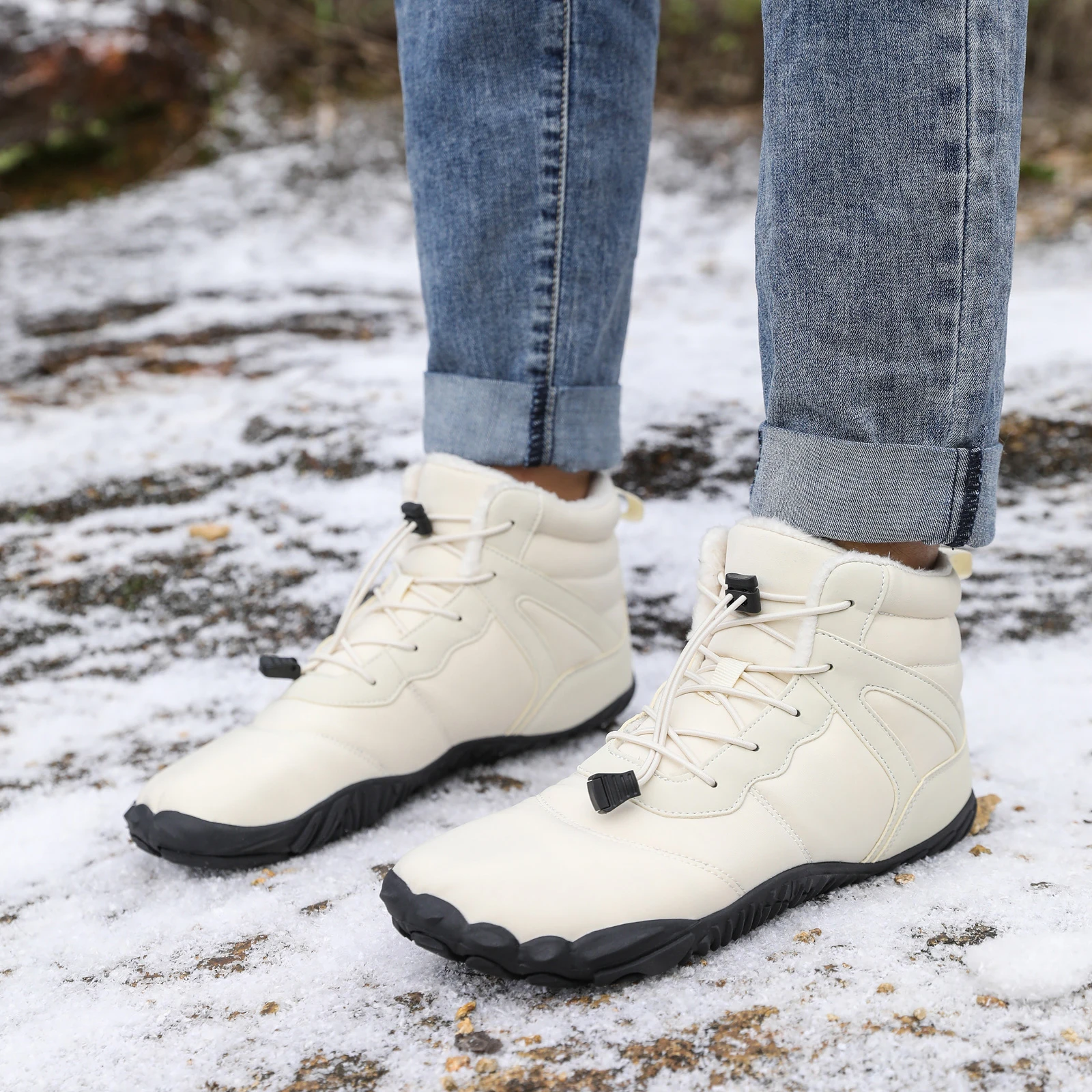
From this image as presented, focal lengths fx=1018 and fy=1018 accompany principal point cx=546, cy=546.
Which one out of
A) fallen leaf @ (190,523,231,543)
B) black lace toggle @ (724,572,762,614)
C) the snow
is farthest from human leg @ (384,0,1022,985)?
fallen leaf @ (190,523,231,543)

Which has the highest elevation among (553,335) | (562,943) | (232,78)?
(232,78)

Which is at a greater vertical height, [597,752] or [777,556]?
[777,556]

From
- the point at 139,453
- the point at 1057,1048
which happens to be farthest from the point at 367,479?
the point at 1057,1048

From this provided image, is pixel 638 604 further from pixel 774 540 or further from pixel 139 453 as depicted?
pixel 139 453

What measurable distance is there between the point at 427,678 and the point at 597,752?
254 mm

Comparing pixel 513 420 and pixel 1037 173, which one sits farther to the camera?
pixel 1037 173

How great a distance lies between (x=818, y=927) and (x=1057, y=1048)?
200 millimetres

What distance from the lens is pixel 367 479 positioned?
6.41ft

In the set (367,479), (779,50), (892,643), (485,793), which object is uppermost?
(779,50)

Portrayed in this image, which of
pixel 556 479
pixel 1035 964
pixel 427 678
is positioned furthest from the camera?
pixel 556 479

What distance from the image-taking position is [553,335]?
112 cm

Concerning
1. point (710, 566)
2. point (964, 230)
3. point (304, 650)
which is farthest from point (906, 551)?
point (304, 650)

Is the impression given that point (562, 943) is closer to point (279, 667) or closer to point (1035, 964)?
point (1035, 964)

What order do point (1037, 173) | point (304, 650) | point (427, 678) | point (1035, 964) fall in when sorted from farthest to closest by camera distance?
point (1037, 173)
point (304, 650)
point (427, 678)
point (1035, 964)
